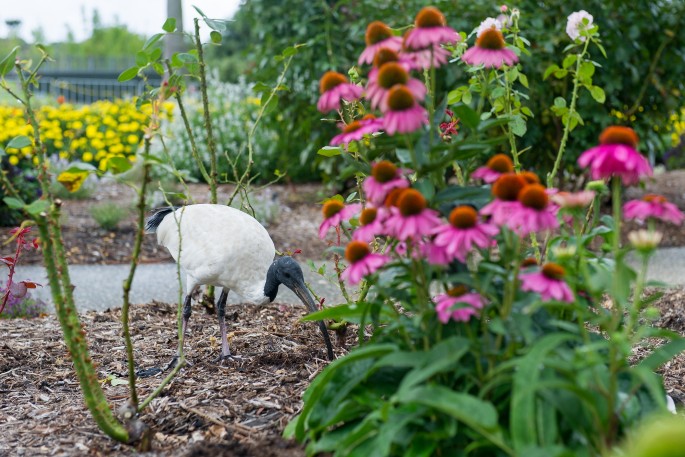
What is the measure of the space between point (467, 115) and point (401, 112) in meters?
0.36

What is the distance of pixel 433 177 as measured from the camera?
6.37 feet

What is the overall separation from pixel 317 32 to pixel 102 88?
13.4 meters

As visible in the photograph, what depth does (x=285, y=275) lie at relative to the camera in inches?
117

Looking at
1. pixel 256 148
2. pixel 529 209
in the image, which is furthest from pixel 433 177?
pixel 256 148

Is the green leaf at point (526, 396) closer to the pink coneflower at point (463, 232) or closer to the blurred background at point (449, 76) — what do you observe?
the pink coneflower at point (463, 232)

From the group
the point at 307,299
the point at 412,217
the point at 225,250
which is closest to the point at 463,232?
the point at 412,217

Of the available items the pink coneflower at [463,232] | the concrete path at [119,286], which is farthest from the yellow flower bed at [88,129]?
the pink coneflower at [463,232]

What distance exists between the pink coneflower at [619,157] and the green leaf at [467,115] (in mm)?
427

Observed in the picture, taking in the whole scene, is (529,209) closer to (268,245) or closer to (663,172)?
(268,245)

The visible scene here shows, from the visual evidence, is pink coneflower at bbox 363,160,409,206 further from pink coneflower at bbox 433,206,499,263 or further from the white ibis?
the white ibis

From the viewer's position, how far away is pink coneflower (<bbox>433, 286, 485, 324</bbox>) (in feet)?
5.35

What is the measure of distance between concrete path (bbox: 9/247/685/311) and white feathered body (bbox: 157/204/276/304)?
150 cm

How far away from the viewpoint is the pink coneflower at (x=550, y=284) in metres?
1.55

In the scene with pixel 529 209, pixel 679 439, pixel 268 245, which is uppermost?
pixel 529 209
